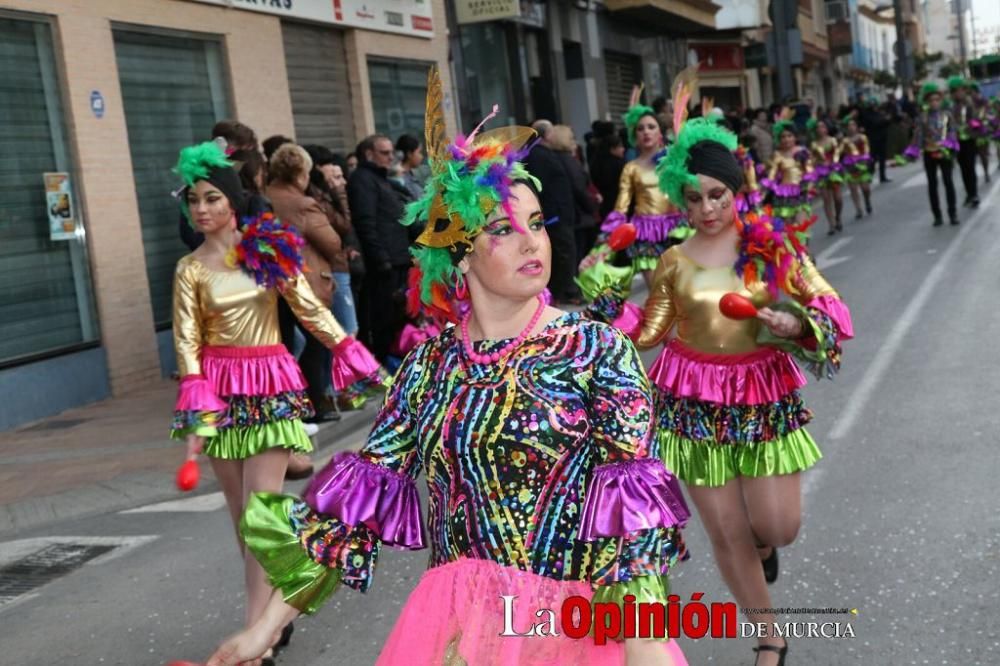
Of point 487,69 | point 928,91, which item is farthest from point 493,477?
point 487,69

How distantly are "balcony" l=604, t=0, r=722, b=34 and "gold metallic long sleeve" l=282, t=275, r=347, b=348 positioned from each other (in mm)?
24900

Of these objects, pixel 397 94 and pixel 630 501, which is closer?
pixel 630 501

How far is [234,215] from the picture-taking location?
215 inches

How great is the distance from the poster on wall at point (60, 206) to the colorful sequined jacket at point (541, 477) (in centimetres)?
965

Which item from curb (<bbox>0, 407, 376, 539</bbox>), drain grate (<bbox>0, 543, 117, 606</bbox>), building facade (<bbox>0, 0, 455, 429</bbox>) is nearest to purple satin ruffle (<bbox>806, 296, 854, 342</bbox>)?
drain grate (<bbox>0, 543, 117, 606</bbox>)

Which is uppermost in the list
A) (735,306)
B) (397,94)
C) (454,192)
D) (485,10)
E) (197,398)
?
(485,10)

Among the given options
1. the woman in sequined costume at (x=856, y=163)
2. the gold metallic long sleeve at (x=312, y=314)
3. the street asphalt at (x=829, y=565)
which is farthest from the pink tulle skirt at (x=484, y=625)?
the woman in sequined costume at (x=856, y=163)

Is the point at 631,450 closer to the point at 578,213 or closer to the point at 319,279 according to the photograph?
the point at 319,279

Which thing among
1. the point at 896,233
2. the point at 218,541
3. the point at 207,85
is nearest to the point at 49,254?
the point at 207,85

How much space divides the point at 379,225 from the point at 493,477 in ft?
27.6

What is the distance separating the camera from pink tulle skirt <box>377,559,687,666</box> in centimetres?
271

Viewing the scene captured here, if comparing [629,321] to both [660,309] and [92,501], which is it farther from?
[92,501]

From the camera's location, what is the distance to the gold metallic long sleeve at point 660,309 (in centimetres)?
475

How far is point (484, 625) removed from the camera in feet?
9.03
